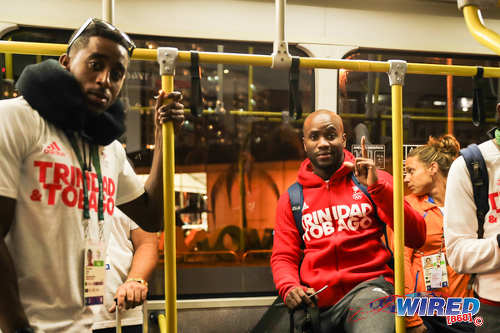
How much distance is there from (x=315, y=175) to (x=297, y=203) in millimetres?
176

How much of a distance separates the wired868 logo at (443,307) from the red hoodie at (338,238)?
0.24 m

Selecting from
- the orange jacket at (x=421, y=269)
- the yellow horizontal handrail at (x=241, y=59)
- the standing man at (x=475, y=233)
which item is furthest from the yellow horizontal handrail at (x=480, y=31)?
the orange jacket at (x=421, y=269)

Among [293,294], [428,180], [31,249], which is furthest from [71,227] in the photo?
[428,180]

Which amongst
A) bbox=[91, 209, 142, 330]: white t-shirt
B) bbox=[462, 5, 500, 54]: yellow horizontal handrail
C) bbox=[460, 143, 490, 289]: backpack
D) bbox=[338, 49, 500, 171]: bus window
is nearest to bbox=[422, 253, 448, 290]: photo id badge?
bbox=[460, 143, 490, 289]: backpack

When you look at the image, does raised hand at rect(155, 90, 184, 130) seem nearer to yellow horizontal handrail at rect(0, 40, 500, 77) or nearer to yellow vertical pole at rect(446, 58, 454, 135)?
yellow horizontal handrail at rect(0, 40, 500, 77)

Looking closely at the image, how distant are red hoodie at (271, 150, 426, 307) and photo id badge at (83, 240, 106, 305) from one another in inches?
40.4

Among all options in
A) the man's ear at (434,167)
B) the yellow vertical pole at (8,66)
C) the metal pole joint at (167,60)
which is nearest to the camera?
the metal pole joint at (167,60)

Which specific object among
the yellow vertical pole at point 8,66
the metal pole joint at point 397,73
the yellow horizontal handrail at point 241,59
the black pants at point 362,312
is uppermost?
the yellow vertical pole at point 8,66

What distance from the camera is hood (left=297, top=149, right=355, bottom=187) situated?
94.2 inches

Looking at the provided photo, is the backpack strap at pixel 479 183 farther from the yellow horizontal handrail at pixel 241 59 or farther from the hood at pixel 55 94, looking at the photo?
the hood at pixel 55 94

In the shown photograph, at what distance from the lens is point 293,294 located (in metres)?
2.16

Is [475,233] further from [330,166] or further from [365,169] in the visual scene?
[330,166]

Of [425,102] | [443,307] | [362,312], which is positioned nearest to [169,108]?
[362,312]

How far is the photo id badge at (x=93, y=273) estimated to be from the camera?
1.43 m
